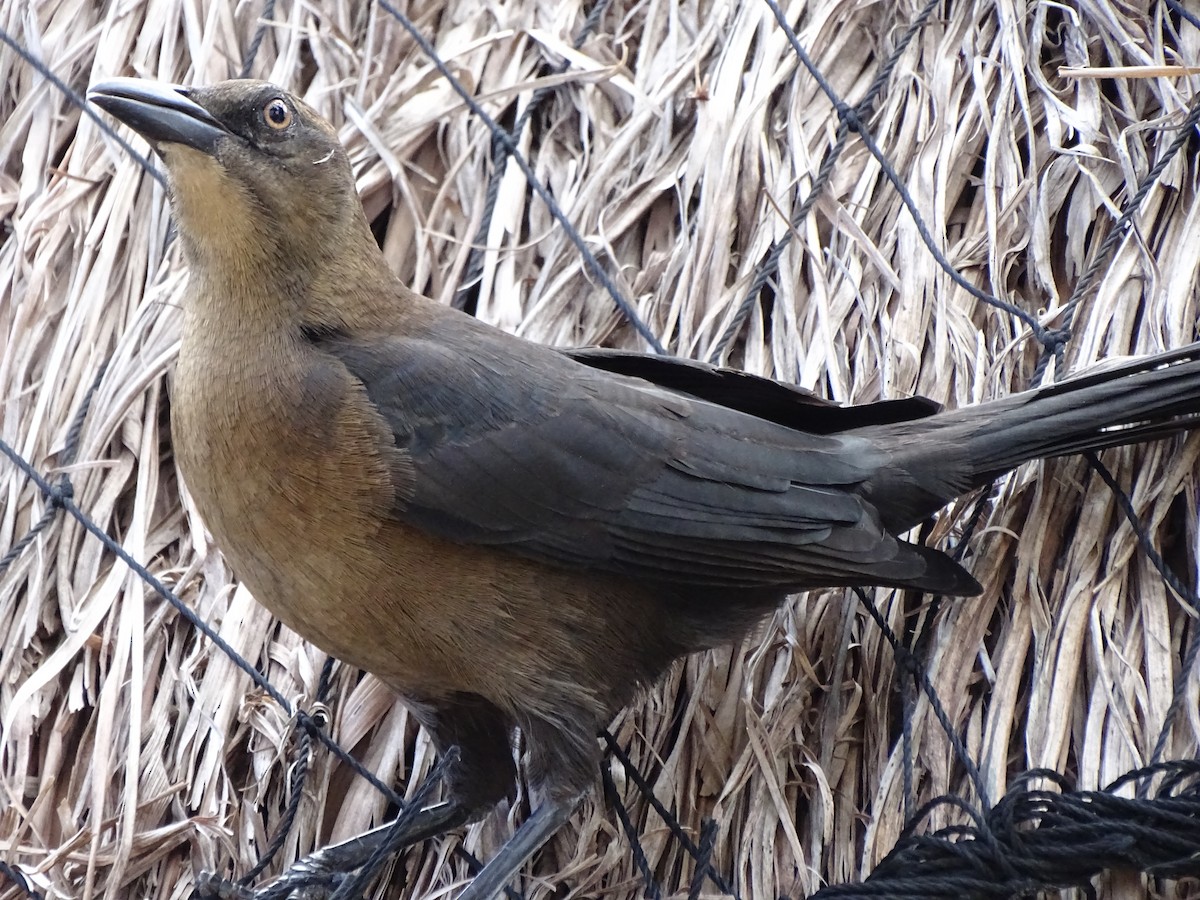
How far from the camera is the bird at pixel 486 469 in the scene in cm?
264

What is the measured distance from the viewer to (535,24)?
3812mm

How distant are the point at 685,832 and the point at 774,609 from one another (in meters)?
0.51

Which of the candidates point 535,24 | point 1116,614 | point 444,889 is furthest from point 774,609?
point 535,24

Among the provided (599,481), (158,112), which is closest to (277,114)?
(158,112)

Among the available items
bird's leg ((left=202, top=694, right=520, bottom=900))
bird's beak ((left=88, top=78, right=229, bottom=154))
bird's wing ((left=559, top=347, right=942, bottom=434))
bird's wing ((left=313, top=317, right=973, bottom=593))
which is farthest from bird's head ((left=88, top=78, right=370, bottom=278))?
bird's leg ((left=202, top=694, right=520, bottom=900))

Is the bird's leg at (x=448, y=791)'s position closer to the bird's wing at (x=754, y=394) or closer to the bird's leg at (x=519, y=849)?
the bird's leg at (x=519, y=849)

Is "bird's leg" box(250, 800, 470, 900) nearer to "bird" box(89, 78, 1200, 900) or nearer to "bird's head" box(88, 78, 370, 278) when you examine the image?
"bird" box(89, 78, 1200, 900)

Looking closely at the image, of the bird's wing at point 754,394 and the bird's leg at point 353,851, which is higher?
the bird's wing at point 754,394

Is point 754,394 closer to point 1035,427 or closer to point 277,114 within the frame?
point 1035,427

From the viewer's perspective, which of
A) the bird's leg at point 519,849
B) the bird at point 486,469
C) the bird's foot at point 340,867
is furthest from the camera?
the bird's foot at point 340,867

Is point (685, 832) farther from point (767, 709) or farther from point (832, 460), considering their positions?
point (832, 460)

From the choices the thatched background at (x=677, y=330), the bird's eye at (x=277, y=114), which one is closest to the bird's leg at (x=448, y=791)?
the thatched background at (x=677, y=330)

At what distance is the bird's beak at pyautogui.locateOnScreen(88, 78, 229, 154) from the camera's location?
2.66m

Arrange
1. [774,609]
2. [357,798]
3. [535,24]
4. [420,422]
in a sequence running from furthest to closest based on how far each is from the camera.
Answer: [535,24] < [357,798] < [774,609] < [420,422]
